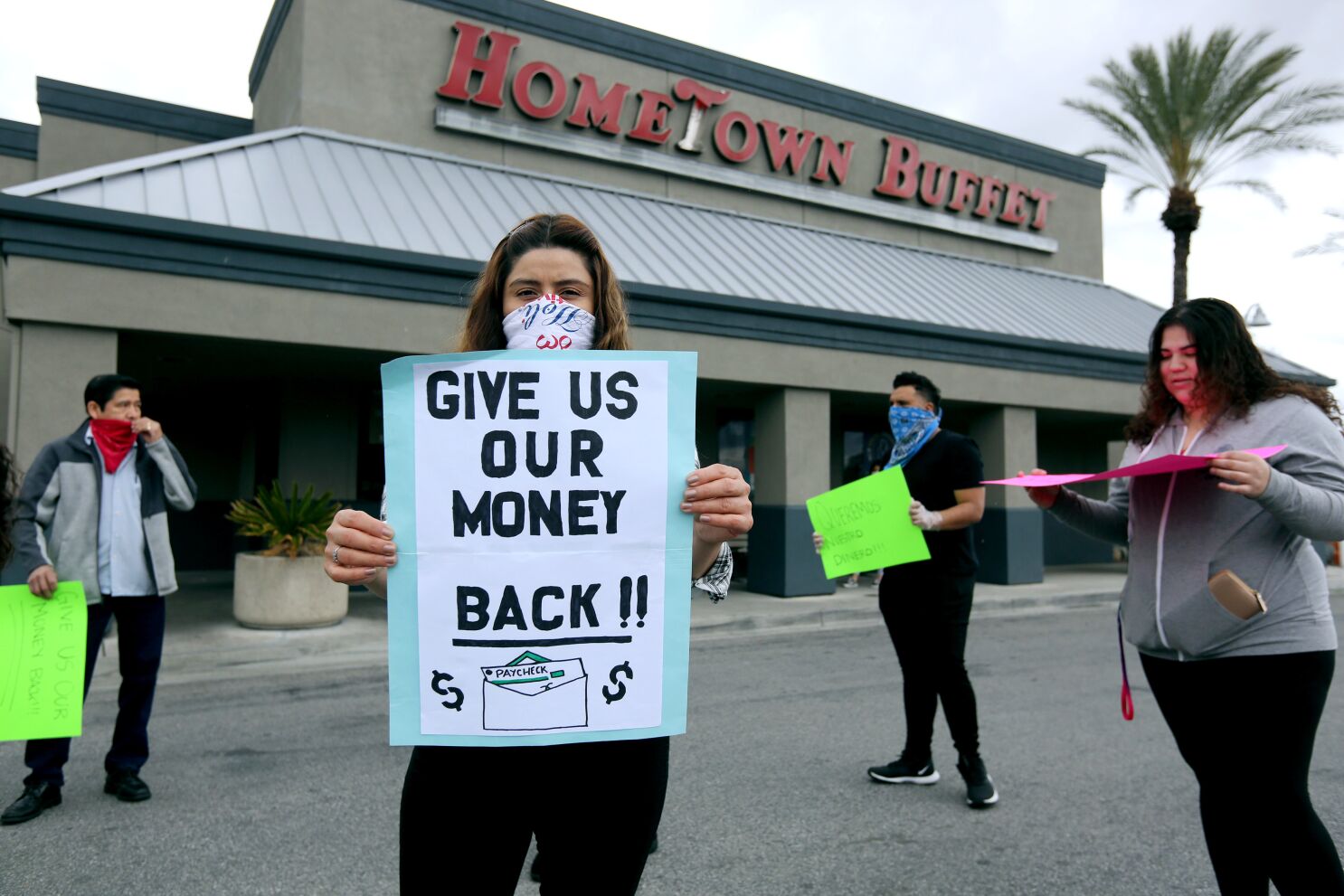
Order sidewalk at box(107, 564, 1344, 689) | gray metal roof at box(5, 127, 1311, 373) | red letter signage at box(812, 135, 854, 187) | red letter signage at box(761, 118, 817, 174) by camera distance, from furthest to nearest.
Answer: red letter signage at box(812, 135, 854, 187) < red letter signage at box(761, 118, 817, 174) < gray metal roof at box(5, 127, 1311, 373) < sidewalk at box(107, 564, 1344, 689)

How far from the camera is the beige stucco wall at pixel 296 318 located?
26.5ft

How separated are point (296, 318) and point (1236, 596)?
8877 millimetres

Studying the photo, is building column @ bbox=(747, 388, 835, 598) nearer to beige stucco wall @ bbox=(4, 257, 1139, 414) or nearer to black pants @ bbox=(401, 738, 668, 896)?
beige stucco wall @ bbox=(4, 257, 1139, 414)

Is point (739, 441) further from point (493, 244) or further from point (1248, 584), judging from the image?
point (1248, 584)

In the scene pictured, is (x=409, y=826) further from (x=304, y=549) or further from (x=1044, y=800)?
(x=304, y=549)

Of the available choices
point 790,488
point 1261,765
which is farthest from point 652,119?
point 1261,765

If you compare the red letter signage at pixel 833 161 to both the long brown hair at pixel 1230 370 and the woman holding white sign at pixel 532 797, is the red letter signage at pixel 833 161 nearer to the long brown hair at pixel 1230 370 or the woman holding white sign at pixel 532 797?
the long brown hair at pixel 1230 370

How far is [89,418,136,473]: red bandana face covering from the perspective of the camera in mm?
4340

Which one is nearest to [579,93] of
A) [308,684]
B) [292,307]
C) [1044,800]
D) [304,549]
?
[292,307]

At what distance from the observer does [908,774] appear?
446cm

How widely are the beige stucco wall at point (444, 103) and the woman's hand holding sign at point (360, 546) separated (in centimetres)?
1231

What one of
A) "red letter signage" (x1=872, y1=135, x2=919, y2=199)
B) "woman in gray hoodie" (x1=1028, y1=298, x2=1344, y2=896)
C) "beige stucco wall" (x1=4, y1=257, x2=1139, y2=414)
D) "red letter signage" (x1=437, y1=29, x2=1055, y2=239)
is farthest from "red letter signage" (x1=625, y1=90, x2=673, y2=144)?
"woman in gray hoodie" (x1=1028, y1=298, x2=1344, y2=896)

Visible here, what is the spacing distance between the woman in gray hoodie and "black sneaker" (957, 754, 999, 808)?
5.33 feet

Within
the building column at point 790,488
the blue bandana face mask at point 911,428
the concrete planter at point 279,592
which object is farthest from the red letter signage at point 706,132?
the blue bandana face mask at point 911,428
